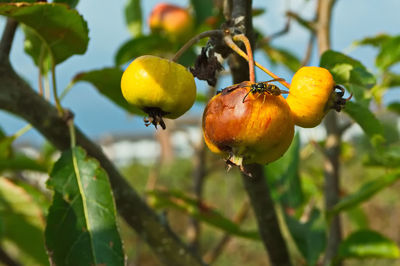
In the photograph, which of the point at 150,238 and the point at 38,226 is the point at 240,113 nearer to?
the point at 150,238

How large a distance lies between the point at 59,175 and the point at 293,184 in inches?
27.9

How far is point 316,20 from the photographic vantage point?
148 cm

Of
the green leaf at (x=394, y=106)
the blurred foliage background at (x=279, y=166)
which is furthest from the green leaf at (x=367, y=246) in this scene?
the green leaf at (x=394, y=106)

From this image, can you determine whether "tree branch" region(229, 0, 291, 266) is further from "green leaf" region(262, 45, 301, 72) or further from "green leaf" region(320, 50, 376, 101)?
"green leaf" region(262, 45, 301, 72)

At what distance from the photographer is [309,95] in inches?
20.5

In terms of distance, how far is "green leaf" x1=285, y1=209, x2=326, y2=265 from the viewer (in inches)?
42.2

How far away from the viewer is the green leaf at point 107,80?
0.99 m

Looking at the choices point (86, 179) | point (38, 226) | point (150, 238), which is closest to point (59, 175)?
point (86, 179)

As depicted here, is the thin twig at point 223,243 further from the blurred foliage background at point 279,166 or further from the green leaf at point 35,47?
the green leaf at point 35,47

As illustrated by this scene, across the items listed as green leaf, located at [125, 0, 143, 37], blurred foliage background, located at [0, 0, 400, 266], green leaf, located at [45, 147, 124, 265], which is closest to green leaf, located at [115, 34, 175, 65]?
blurred foliage background, located at [0, 0, 400, 266]

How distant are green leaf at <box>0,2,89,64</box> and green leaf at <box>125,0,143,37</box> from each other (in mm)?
903

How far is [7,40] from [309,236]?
2.59 ft

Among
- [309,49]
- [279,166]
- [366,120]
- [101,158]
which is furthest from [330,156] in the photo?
[101,158]

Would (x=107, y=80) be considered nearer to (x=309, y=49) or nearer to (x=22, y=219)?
(x=22, y=219)
